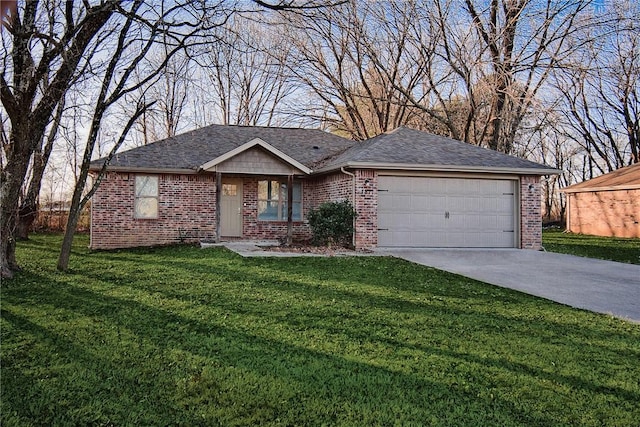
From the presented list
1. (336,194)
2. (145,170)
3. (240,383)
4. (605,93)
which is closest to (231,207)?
(145,170)

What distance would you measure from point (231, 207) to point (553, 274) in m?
9.69

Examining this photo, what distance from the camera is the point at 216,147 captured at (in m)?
16.8

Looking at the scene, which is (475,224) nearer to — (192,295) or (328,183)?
(328,183)

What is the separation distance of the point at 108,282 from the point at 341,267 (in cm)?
430

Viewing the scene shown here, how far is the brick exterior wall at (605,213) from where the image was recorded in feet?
68.5

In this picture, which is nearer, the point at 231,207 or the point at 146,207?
the point at 146,207

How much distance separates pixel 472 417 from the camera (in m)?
3.44

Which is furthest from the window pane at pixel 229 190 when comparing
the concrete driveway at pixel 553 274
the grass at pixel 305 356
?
the grass at pixel 305 356

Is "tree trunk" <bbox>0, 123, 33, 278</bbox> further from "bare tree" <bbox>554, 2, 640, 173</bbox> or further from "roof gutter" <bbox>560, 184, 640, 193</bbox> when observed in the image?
"roof gutter" <bbox>560, 184, 640, 193</bbox>

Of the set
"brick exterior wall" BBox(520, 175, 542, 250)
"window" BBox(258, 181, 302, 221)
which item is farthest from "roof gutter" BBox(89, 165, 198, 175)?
"brick exterior wall" BBox(520, 175, 542, 250)

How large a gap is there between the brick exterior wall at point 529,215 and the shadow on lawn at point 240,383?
33.7 feet

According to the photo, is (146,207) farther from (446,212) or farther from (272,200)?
(446,212)

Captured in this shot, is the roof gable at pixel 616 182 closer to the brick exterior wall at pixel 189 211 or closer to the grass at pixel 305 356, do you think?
the brick exterior wall at pixel 189 211

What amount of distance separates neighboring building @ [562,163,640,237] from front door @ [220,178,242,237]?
54.1 feet
